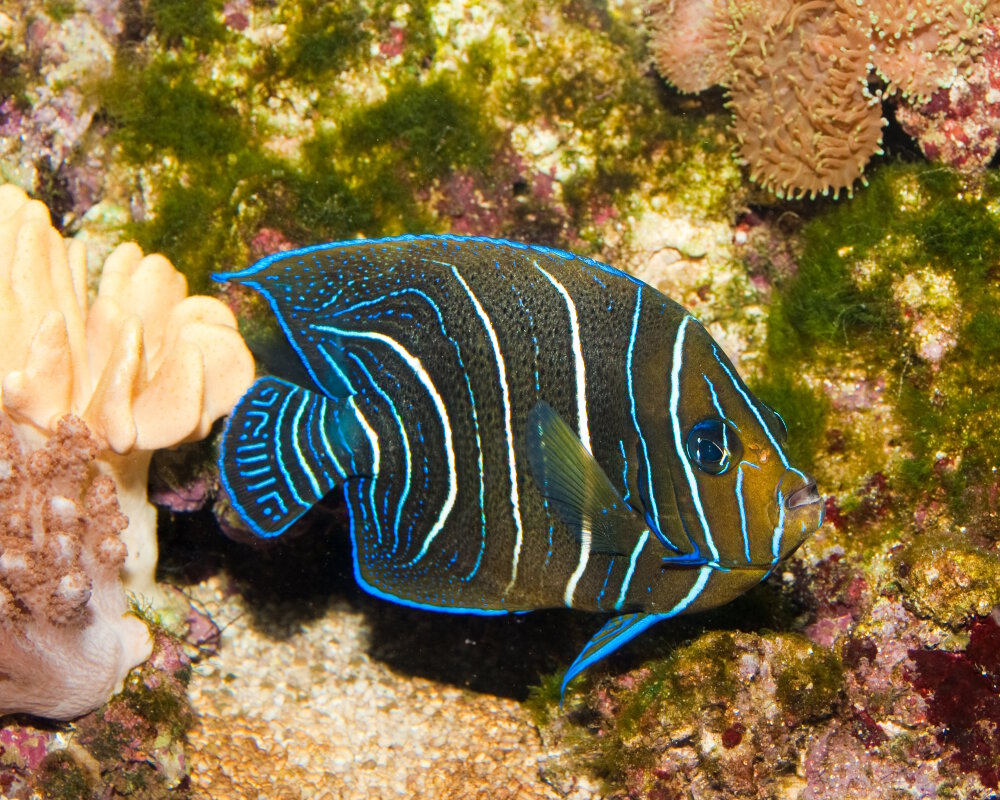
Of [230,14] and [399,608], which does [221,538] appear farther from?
[230,14]

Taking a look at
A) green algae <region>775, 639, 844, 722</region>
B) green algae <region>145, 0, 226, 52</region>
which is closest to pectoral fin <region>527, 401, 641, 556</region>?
green algae <region>775, 639, 844, 722</region>

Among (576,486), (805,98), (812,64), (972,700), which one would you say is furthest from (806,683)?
(812,64)

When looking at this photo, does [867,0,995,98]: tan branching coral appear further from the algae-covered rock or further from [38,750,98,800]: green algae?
[38,750,98,800]: green algae

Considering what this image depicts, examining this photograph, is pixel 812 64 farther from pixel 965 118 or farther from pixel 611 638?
pixel 611 638

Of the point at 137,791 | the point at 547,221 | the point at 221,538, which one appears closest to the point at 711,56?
the point at 547,221

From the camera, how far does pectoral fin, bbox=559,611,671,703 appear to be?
245cm

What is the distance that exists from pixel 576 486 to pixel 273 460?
1.05m

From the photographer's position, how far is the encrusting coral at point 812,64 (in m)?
3.19

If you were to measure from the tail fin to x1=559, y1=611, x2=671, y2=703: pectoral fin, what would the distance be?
0.98 metres

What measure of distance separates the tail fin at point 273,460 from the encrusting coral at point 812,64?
2.20 meters

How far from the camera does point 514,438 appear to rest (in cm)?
246

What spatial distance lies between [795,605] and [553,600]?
4.69ft

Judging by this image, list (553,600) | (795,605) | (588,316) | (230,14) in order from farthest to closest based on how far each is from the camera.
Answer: (230,14) → (795,605) → (553,600) → (588,316)

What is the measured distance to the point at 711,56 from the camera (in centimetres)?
351
